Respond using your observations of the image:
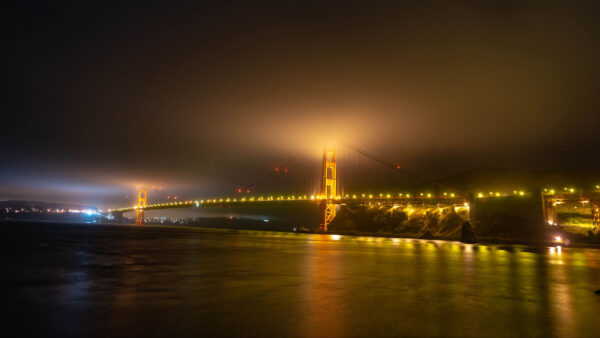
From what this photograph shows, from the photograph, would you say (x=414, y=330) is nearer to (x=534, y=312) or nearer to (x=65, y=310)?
(x=534, y=312)

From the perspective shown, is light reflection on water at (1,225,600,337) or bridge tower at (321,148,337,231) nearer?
light reflection on water at (1,225,600,337)

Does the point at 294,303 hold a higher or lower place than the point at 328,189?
lower

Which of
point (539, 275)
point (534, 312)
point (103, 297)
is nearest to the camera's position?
point (534, 312)

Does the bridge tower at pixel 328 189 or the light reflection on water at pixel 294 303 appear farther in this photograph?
the bridge tower at pixel 328 189

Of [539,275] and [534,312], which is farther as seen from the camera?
[539,275]

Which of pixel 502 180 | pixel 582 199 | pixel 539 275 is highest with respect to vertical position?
pixel 502 180

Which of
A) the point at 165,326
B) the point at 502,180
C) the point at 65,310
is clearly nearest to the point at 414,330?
the point at 165,326

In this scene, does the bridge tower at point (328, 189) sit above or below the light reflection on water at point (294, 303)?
above

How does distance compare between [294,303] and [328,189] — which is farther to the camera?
[328,189]
